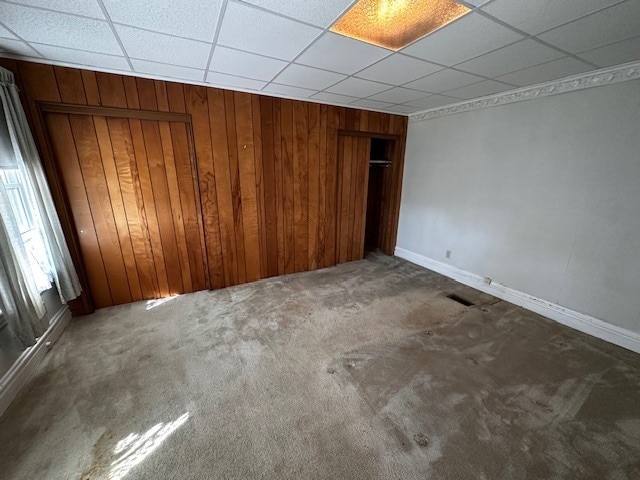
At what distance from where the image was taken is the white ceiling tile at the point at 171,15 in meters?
1.36

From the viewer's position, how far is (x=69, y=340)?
2197 mm

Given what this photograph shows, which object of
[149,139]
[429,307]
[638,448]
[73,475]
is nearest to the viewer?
[73,475]

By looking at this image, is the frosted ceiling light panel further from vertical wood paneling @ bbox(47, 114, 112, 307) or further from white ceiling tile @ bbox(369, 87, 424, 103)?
vertical wood paneling @ bbox(47, 114, 112, 307)

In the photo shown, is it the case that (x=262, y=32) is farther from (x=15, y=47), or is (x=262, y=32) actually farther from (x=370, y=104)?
(x=370, y=104)

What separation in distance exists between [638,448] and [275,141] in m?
3.81

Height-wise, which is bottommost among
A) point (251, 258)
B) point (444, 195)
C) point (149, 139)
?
point (251, 258)

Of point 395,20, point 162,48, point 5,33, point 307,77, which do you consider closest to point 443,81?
point 395,20

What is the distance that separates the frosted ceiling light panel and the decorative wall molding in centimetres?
174

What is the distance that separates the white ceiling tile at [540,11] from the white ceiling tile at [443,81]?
747mm

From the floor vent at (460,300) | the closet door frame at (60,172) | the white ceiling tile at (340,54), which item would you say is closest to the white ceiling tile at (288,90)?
the white ceiling tile at (340,54)

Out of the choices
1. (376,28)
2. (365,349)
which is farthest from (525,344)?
(376,28)

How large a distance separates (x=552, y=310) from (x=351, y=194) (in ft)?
9.11

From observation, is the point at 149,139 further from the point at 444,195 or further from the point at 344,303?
the point at 444,195

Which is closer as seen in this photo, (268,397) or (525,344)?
(268,397)
